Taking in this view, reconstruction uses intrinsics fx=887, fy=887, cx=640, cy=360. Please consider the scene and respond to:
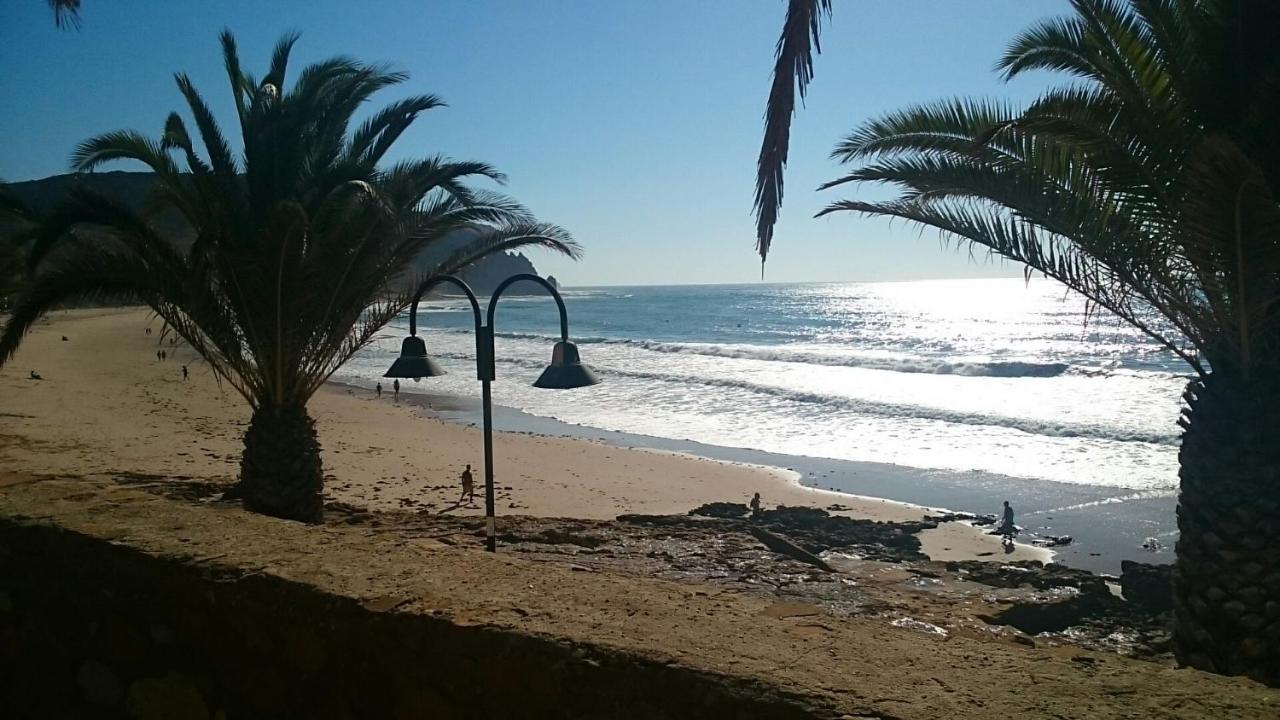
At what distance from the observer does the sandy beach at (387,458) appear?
13.0 meters

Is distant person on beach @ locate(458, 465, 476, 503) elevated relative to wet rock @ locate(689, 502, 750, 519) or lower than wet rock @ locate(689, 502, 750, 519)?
elevated

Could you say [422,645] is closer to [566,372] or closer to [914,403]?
[566,372]

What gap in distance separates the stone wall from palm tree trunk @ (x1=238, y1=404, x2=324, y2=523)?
5585mm

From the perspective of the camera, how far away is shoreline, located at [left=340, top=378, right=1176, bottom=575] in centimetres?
1262

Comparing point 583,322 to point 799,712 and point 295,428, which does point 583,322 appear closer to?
point 295,428

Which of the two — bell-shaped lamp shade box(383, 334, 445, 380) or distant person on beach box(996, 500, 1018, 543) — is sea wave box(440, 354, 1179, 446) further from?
bell-shaped lamp shade box(383, 334, 445, 380)

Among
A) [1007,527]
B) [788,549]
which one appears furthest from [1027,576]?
[1007,527]

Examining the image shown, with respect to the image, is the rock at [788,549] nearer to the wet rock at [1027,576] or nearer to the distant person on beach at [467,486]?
the wet rock at [1027,576]

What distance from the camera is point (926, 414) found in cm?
2581

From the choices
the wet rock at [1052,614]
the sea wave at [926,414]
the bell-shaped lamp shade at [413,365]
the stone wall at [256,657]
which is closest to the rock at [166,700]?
the stone wall at [256,657]

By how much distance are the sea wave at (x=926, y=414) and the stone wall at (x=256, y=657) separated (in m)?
22.3

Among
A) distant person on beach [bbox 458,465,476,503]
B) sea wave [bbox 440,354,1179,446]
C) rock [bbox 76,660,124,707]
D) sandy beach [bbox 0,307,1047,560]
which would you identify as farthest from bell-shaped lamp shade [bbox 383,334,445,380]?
sea wave [bbox 440,354,1179,446]

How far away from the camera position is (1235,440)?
5.34m

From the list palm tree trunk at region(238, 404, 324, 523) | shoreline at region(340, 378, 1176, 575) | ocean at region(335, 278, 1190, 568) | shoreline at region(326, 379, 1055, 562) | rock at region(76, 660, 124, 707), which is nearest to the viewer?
rock at region(76, 660, 124, 707)
